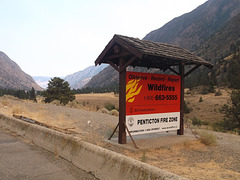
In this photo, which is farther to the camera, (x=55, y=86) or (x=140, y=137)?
(x=55, y=86)

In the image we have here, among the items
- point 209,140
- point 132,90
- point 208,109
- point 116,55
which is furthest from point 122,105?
point 208,109

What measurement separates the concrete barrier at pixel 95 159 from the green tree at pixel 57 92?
96.5 ft

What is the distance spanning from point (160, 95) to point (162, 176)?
5.76 m

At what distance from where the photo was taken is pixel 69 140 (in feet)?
20.2

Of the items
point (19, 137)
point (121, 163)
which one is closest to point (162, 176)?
point (121, 163)

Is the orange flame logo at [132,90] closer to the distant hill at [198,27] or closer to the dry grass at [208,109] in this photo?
the dry grass at [208,109]

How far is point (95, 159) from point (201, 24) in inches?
6306

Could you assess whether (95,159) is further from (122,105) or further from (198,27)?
(198,27)

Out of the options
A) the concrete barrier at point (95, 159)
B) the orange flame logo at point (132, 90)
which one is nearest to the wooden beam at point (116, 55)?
the orange flame logo at point (132, 90)

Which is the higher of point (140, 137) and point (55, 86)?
point (55, 86)

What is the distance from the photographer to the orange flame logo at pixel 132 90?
8.34 metres

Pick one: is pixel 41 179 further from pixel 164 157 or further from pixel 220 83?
pixel 220 83

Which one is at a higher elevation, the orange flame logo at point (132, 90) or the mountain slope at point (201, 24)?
the mountain slope at point (201, 24)

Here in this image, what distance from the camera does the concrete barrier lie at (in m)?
4.07
